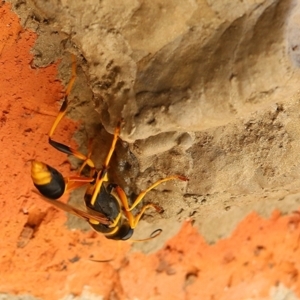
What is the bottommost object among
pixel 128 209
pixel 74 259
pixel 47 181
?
pixel 74 259

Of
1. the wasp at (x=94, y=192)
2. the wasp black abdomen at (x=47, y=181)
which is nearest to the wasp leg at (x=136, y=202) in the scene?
the wasp at (x=94, y=192)

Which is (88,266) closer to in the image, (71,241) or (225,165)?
(71,241)

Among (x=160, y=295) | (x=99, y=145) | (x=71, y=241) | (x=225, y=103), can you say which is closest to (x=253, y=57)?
(x=225, y=103)

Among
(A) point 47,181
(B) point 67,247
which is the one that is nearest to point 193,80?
(A) point 47,181

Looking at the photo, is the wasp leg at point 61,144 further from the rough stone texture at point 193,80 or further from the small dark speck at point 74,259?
the small dark speck at point 74,259

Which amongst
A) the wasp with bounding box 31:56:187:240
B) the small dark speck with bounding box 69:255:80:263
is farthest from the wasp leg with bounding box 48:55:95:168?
the small dark speck with bounding box 69:255:80:263

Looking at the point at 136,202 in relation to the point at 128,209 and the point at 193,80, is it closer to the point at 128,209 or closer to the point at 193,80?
the point at 128,209
